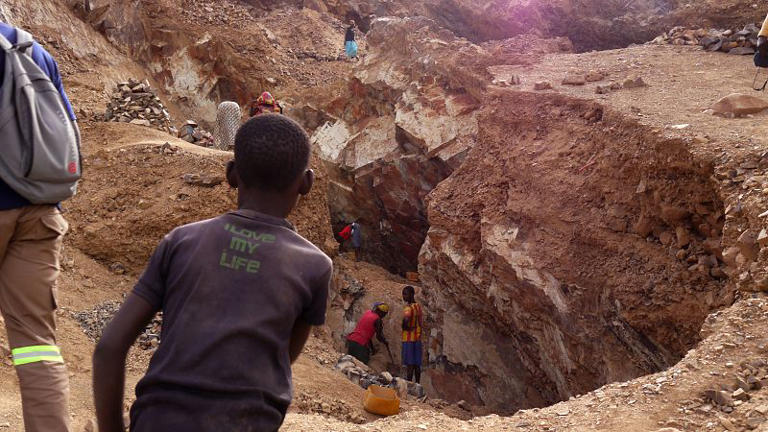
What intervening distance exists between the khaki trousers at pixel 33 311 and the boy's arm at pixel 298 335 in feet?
3.71

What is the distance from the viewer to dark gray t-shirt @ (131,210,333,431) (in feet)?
5.23

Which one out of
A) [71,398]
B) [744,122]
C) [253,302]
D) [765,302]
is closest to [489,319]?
[744,122]

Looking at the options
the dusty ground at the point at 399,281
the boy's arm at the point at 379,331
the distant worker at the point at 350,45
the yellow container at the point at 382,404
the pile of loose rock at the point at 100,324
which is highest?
the distant worker at the point at 350,45

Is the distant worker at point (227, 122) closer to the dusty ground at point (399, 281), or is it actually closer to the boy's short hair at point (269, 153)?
the dusty ground at point (399, 281)

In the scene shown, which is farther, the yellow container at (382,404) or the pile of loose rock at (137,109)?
the pile of loose rock at (137,109)

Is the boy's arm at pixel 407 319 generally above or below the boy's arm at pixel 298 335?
below

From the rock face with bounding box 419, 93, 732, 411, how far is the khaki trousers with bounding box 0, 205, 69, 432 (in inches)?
175

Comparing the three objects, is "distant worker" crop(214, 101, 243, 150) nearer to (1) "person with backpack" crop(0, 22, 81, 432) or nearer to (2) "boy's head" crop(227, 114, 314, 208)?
(1) "person with backpack" crop(0, 22, 81, 432)

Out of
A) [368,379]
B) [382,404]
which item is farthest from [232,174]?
[368,379]

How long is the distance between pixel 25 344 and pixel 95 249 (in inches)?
178

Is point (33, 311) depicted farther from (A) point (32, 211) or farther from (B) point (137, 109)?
(B) point (137, 109)

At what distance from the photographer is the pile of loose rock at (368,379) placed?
6660mm

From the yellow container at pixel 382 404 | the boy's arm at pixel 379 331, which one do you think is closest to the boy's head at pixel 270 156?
the yellow container at pixel 382 404

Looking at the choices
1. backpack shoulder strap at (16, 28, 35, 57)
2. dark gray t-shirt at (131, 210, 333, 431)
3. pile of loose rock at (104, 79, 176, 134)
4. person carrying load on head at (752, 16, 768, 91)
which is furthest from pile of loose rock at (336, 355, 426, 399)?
person carrying load on head at (752, 16, 768, 91)
